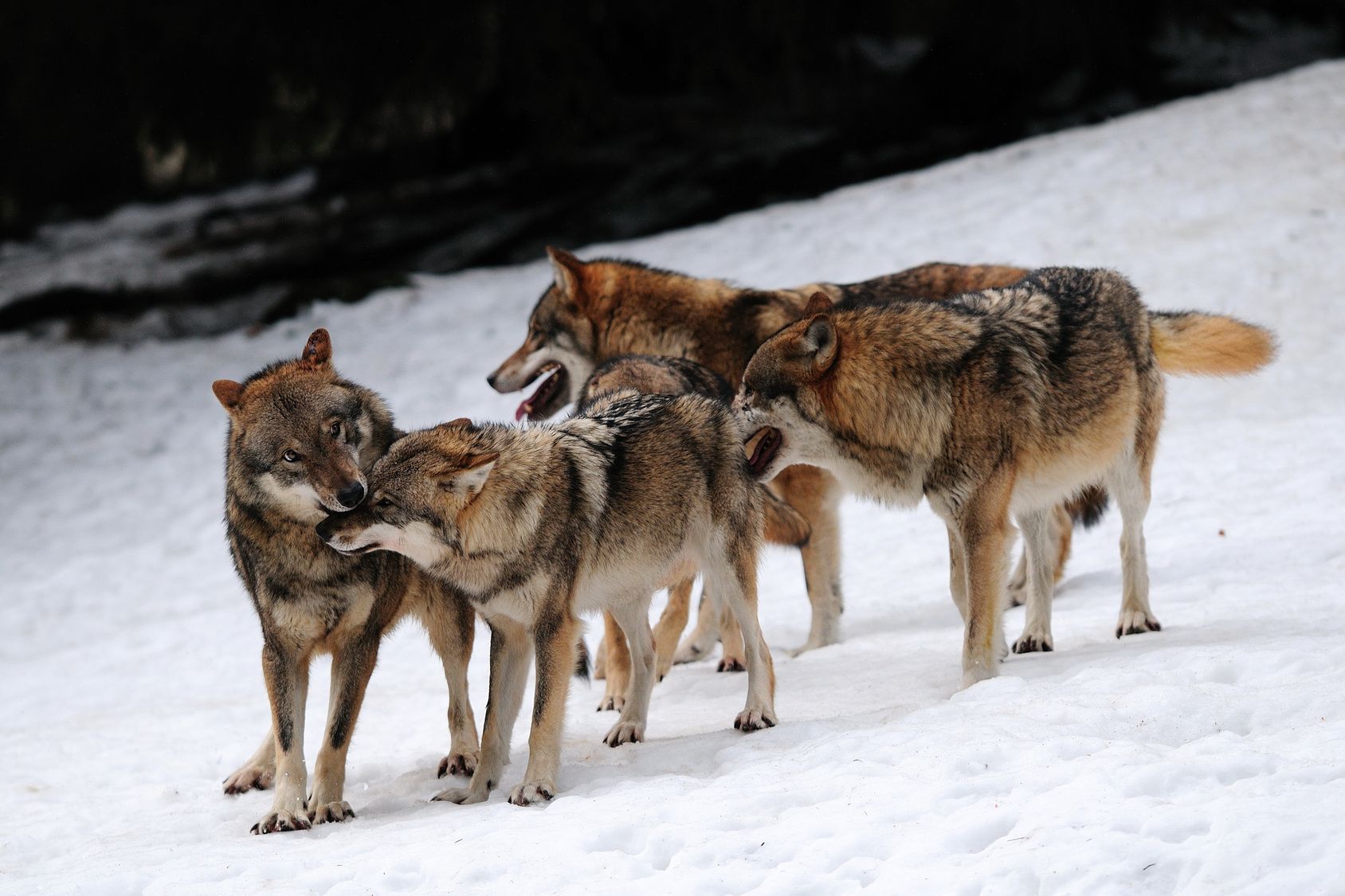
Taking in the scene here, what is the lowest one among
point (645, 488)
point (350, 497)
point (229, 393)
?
point (645, 488)

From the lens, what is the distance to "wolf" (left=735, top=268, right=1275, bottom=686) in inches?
207

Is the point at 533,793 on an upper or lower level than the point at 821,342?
lower

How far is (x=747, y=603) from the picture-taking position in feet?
17.3

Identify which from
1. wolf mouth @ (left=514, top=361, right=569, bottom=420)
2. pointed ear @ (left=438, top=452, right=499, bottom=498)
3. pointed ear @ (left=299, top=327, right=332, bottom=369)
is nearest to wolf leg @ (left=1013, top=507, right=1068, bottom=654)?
pointed ear @ (left=438, top=452, right=499, bottom=498)

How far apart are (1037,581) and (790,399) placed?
1499 mm

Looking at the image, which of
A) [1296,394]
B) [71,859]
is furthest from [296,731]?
[1296,394]

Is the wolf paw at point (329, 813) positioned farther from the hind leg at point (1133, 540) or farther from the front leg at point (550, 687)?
the hind leg at point (1133, 540)

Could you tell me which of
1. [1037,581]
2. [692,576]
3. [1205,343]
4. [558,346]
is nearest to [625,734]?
[692,576]

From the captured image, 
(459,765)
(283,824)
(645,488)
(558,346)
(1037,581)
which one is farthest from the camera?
(558,346)

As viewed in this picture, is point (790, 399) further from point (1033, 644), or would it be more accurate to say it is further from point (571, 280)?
point (571, 280)

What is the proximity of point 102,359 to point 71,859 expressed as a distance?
10.1 m

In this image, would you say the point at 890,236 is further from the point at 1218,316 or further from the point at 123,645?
the point at 123,645

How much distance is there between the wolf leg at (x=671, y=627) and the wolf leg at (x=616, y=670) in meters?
0.22

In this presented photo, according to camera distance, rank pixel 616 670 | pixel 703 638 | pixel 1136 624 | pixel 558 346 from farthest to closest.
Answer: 1. pixel 558 346
2. pixel 703 638
3. pixel 616 670
4. pixel 1136 624
